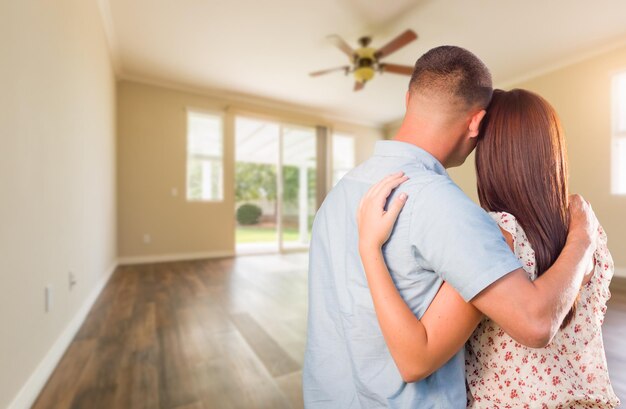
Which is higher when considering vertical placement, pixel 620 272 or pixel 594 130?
pixel 594 130

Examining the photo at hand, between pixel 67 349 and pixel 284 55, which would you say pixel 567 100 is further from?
pixel 67 349

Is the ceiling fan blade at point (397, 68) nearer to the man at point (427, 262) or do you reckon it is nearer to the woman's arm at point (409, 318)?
the man at point (427, 262)

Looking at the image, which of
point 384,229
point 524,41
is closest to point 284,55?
point 524,41

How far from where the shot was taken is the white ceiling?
293cm

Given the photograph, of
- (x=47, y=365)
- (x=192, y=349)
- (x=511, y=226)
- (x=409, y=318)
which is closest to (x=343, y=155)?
(x=192, y=349)

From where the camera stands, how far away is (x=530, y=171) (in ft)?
1.98

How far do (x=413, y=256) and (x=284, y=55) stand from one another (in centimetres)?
396

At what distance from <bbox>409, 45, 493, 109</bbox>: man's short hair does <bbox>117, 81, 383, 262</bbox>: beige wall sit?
4898mm

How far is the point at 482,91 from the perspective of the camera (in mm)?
624

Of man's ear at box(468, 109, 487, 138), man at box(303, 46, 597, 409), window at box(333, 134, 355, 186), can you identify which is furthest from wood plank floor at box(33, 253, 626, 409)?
window at box(333, 134, 355, 186)

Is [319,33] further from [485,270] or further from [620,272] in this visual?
[620,272]

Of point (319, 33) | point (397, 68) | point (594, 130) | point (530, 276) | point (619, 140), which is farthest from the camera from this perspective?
point (594, 130)

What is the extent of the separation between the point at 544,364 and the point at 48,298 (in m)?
2.08

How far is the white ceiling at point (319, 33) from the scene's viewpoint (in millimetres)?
2926
